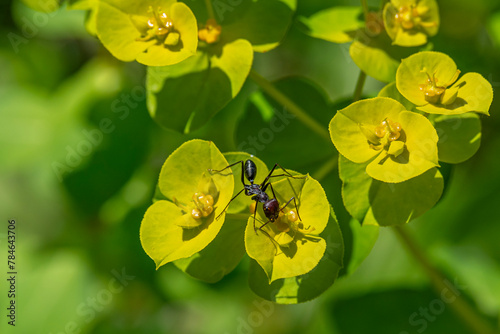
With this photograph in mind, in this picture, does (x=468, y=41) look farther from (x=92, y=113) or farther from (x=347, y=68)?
(x=92, y=113)

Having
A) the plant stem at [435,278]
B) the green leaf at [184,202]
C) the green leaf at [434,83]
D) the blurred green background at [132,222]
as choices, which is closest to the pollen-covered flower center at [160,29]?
the green leaf at [184,202]

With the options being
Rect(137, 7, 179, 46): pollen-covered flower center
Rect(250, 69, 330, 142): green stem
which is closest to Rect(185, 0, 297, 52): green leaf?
Rect(250, 69, 330, 142): green stem

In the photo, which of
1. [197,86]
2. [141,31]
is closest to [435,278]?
[197,86]

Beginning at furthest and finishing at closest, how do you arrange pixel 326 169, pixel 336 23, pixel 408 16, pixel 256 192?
pixel 336 23 → pixel 326 169 → pixel 408 16 → pixel 256 192

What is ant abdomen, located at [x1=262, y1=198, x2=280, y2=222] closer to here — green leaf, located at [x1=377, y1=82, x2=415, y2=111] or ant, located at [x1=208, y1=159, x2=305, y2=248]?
ant, located at [x1=208, y1=159, x2=305, y2=248]

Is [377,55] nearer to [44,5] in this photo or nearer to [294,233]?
[294,233]
